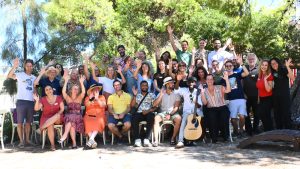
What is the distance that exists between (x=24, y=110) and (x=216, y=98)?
396cm

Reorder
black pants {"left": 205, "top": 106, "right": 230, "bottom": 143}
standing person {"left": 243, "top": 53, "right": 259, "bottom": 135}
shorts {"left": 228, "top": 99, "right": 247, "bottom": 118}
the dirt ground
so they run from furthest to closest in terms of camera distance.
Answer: standing person {"left": 243, "top": 53, "right": 259, "bottom": 135} → shorts {"left": 228, "top": 99, "right": 247, "bottom": 118} → black pants {"left": 205, "top": 106, "right": 230, "bottom": 143} → the dirt ground

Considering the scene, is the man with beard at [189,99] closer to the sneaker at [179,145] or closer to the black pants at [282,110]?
the sneaker at [179,145]

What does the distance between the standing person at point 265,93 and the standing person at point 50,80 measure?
4.20 metres

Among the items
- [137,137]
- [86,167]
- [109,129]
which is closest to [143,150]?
[137,137]

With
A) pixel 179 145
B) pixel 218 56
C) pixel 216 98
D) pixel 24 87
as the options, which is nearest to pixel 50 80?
pixel 24 87

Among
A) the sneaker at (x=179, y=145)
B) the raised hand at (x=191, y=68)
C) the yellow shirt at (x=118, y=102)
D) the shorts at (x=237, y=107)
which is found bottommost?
the sneaker at (x=179, y=145)

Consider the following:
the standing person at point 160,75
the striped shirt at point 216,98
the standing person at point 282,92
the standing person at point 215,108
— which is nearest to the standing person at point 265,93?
the standing person at point 282,92

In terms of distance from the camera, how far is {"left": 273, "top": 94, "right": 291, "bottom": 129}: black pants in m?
7.82

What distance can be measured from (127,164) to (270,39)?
1415cm

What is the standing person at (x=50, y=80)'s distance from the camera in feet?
26.9

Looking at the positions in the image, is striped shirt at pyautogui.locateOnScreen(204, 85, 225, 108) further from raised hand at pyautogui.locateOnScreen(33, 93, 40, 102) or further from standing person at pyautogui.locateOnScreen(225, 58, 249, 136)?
raised hand at pyautogui.locateOnScreen(33, 93, 40, 102)

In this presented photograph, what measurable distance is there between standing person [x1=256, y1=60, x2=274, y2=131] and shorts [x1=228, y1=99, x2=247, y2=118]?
1.08 ft

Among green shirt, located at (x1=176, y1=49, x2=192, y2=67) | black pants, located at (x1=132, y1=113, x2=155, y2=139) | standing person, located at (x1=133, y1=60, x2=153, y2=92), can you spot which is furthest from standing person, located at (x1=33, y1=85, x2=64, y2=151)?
green shirt, located at (x1=176, y1=49, x2=192, y2=67)

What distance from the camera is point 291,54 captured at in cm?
1698
